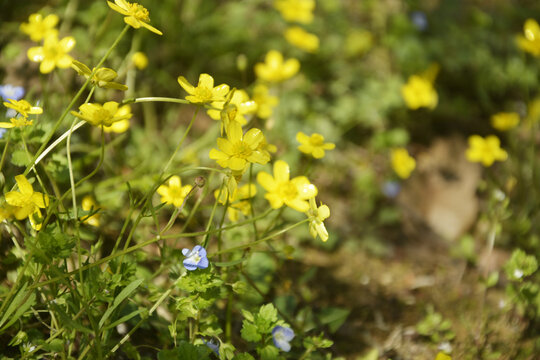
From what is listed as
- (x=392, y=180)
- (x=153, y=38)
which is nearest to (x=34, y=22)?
(x=153, y=38)

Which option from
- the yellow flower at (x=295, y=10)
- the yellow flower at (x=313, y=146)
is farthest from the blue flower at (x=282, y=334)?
the yellow flower at (x=295, y=10)

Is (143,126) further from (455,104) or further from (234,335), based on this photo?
(455,104)

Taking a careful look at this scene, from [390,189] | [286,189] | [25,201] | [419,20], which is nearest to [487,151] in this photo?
[390,189]

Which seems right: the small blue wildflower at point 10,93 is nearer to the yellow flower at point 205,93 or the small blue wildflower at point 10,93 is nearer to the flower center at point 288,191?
the yellow flower at point 205,93

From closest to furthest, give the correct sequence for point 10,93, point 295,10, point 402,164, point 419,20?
1. point 10,93
2. point 402,164
3. point 295,10
4. point 419,20

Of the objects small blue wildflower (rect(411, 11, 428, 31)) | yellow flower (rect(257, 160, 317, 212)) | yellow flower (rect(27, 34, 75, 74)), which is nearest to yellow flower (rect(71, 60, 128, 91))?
yellow flower (rect(27, 34, 75, 74))

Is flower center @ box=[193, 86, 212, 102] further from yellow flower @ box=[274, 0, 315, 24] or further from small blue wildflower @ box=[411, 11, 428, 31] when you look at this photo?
small blue wildflower @ box=[411, 11, 428, 31]

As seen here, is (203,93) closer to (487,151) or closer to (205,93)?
(205,93)
